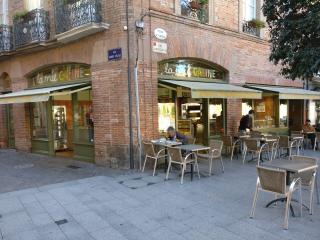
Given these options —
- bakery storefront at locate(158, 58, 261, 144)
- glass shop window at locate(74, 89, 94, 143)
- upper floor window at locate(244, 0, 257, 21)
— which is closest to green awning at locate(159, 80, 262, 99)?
bakery storefront at locate(158, 58, 261, 144)

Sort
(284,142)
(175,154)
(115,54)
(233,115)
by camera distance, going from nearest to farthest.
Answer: (175,154), (115,54), (284,142), (233,115)

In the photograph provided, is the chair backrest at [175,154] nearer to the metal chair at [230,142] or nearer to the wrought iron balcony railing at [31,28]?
the metal chair at [230,142]

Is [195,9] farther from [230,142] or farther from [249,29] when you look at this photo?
[230,142]

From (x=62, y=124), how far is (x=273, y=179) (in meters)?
9.35

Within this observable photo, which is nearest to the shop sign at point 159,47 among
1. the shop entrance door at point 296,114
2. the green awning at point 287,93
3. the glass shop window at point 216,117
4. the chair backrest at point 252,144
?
the glass shop window at point 216,117

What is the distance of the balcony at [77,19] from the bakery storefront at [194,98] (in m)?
2.27

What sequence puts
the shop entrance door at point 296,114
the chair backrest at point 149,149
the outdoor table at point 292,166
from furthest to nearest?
the shop entrance door at point 296,114 → the chair backrest at point 149,149 → the outdoor table at point 292,166

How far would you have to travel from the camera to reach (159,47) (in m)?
8.97

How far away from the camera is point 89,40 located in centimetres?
925

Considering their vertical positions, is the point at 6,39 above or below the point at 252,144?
above

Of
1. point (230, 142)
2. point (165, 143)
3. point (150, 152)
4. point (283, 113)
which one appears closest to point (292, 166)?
point (165, 143)

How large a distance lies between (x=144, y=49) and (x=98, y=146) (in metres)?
3.18

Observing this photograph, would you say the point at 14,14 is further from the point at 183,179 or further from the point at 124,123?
the point at 183,179

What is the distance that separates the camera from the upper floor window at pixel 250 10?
12.6 metres
